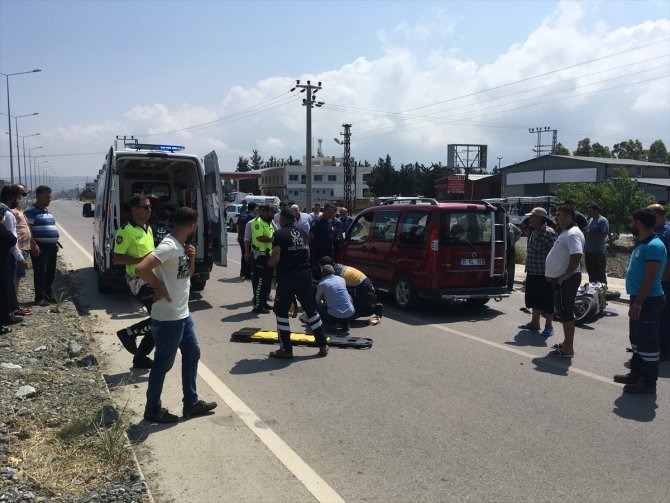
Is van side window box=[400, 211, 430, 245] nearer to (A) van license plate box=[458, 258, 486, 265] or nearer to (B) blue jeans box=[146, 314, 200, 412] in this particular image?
(A) van license plate box=[458, 258, 486, 265]

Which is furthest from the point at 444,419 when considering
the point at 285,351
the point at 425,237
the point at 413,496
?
the point at 425,237

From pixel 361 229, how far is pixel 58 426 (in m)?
7.23

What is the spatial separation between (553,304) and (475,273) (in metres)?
1.49

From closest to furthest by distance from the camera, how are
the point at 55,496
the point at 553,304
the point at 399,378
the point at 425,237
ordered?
the point at 55,496, the point at 399,378, the point at 553,304, the point at 425,237

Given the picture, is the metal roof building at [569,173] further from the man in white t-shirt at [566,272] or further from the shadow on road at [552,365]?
the shadow on road at [552,365]

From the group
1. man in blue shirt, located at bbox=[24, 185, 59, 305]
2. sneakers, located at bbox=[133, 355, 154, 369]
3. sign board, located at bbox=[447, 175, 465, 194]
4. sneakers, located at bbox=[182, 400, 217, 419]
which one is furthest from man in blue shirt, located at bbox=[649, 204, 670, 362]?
sign board, located at bbox=[447, 175, 465, 194]

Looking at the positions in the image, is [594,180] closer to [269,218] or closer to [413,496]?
[269,218]

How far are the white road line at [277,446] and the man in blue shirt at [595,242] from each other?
7417 millimetres

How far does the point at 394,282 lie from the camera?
390 inches

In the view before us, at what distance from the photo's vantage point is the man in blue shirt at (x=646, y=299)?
5613mm

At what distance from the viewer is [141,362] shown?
629cm

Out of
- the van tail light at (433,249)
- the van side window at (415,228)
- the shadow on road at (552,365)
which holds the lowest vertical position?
the shadow on road at (552,365)

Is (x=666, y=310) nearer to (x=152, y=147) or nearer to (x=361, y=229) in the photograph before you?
(x=361, y=229)

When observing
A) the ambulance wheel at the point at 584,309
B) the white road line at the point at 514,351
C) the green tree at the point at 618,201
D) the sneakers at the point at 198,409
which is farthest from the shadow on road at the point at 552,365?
the green tree at the point at 618,201
